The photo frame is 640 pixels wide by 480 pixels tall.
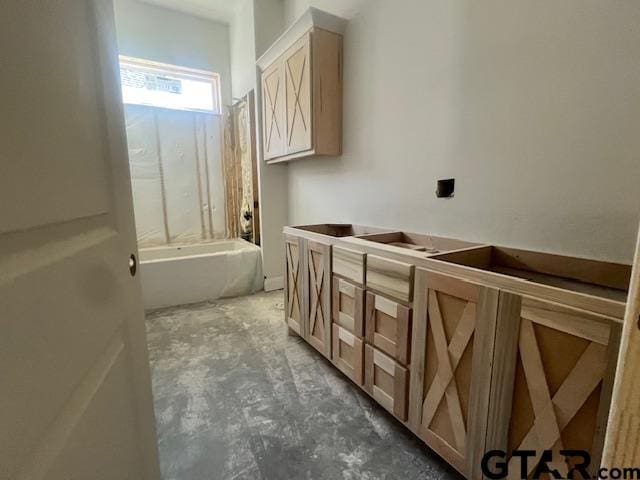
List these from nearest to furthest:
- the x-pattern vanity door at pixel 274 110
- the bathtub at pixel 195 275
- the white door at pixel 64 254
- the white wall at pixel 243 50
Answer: the white door at pixel 64 254
the x-pattern vanity door at pixel 274 110
the bathtub at pixel 195 275
the white wall at pixel 243 50

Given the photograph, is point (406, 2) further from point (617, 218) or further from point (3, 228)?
point (3, 228)

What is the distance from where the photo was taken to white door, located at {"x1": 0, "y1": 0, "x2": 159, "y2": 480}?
380 millimetres

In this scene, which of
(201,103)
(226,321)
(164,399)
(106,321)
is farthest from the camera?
(201,103)

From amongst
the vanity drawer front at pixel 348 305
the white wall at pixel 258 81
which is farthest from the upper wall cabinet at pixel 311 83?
the vanity drawer front at pixel 348 305

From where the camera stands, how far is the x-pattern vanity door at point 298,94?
7.47 ft

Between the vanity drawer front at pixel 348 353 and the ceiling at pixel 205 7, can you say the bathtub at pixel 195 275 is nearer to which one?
the vanity drawer front at pixel 348 353

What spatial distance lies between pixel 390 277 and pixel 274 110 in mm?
2087

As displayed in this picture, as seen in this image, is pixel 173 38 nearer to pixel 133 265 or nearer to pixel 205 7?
pixel 205 7

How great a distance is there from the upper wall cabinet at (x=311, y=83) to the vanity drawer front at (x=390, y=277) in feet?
3.99

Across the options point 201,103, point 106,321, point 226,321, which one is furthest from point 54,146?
point 201,103

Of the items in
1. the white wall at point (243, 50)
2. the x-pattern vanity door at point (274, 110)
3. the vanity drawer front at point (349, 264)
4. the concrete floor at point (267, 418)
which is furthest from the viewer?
the white wall at point (243, 50)

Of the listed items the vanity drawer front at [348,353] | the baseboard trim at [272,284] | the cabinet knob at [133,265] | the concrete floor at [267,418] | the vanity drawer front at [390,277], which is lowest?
the concrete floor at [267,418]

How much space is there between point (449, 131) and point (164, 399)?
7.27 feet

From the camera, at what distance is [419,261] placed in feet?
4.25
